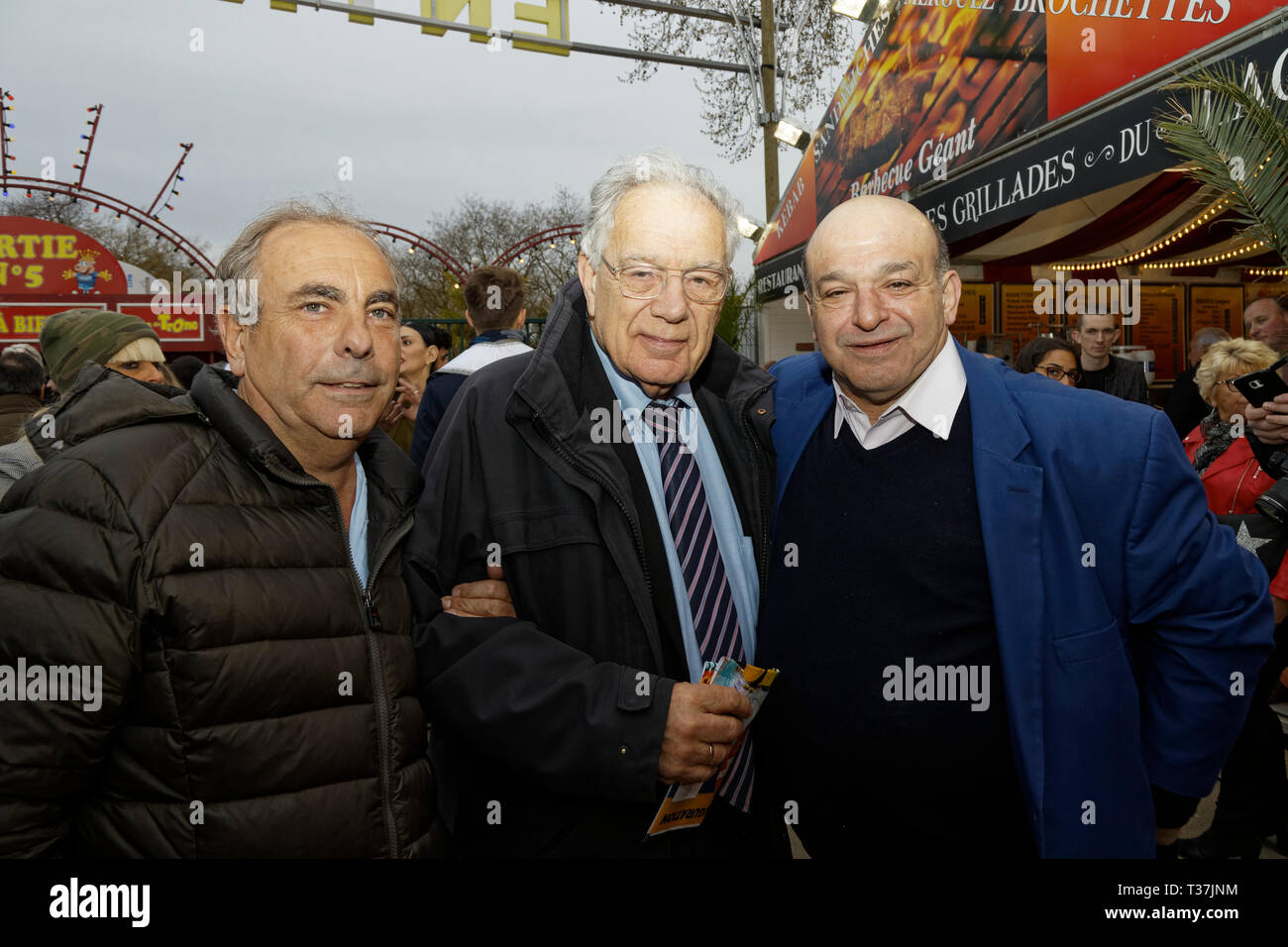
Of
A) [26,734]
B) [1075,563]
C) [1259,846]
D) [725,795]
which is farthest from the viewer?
[1259,846]

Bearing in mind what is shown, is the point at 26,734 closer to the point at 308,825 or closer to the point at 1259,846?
the point at 308,825

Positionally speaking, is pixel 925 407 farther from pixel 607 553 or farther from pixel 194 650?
pixel 194 650

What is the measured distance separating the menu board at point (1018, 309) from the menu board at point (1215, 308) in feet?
5.81

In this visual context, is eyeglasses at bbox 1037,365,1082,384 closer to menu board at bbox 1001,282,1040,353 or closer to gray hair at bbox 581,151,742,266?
gray hair at bbox 581,151,742,266

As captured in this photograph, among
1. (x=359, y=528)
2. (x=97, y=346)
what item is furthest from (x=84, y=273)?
(x=359, y=528)

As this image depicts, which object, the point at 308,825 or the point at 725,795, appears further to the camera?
the point at 725,795

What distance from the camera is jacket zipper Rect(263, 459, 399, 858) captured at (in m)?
1.66

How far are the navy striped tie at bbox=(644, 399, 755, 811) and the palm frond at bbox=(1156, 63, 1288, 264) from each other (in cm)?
296

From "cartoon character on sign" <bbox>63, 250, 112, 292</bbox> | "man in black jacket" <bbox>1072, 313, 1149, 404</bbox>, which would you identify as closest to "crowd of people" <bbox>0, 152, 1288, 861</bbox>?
"man in black jacket" <bbox>1072, 313, 1149, 404</bbox>
